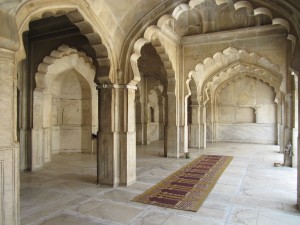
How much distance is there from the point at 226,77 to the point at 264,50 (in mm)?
7286

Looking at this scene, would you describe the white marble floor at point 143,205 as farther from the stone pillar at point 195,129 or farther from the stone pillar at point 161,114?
the stone pillar at point 161,114

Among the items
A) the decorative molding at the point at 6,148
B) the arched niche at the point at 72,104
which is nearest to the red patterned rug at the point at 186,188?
the decorative molding at the point at 6,148

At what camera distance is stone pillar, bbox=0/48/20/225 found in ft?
11.1

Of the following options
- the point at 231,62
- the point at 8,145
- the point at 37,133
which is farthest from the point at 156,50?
the point at 8,145

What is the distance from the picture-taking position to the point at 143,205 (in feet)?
16.4

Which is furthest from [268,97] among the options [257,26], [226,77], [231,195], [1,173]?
[1,173]

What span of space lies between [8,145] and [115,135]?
309 centimetres

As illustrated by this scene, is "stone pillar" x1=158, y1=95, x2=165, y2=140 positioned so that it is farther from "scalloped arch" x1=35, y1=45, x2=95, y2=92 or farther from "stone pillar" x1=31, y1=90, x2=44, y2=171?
"stone pillar" x1=31, y1=90, x2=44, y2=171

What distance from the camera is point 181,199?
5312 mm

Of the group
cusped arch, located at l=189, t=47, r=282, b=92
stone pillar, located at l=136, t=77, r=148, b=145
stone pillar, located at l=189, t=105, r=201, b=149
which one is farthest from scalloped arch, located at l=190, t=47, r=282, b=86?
stone pillar, located at l=136, t=77, r=148, b=145

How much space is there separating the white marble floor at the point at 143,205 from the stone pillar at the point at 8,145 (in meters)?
0.94

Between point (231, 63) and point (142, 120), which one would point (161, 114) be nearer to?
point (142, 120)

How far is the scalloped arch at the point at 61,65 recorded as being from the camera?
848cm

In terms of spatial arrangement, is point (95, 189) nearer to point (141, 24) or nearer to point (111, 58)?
point (111, 58)
